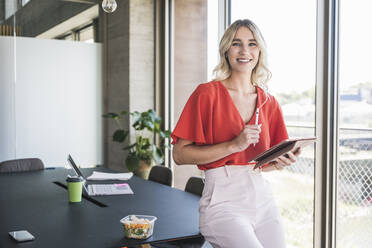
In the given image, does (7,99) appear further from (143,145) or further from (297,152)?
(297,152)

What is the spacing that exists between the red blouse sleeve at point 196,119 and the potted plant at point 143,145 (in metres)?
3.80

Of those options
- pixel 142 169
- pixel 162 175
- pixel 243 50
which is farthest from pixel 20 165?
pixel 243 50

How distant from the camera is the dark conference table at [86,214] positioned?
2.05 meters

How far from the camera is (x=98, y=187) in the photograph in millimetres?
3270

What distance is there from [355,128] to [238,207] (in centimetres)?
196

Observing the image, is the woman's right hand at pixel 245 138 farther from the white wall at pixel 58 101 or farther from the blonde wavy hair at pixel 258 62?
the white wall at pixel 58 101

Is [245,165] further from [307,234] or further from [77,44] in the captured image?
[77,44]

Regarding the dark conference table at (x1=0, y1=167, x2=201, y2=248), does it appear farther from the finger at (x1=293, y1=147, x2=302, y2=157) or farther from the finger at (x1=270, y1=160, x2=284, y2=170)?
the finger at (x1=293, y1=147, x2=302, y2=157)

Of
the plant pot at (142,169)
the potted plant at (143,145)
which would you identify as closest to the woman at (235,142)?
the potted plant at (143,145)

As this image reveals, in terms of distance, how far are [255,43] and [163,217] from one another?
42.0 inches

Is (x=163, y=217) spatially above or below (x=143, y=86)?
below

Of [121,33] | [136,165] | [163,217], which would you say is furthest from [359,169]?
[121,33]

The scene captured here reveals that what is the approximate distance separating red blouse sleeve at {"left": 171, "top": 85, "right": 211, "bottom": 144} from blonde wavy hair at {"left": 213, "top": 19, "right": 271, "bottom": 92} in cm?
18

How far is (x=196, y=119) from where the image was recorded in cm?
187
